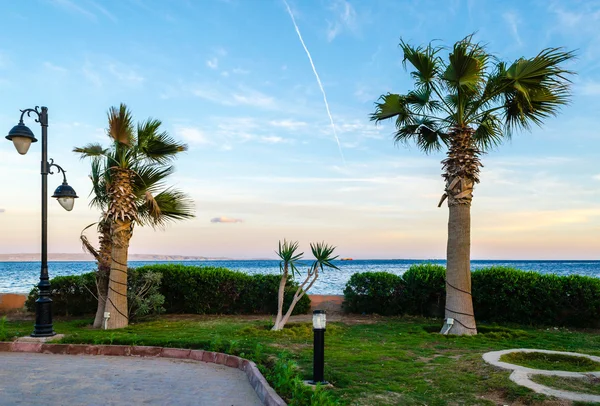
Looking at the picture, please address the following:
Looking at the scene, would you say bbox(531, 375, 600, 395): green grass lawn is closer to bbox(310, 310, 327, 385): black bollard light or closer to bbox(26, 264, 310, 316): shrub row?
bbox(310, 310, 327, 385): black bollard light

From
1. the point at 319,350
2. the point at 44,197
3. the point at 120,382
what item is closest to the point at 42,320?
the point at 44,197

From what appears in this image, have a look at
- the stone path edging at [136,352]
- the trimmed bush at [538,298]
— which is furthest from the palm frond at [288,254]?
the trimmed bush at [538,298]

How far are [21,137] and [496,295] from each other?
441 inches

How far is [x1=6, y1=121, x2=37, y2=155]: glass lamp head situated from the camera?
8.70 metres

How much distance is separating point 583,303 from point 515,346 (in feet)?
13.1

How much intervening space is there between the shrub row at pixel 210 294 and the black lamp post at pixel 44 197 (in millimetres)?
4158

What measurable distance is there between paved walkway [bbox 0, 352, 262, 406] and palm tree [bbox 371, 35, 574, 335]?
19.0 feet

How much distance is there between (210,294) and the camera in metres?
13.8

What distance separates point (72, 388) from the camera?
18.4ft

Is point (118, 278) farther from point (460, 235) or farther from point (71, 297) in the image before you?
point (460, 235)

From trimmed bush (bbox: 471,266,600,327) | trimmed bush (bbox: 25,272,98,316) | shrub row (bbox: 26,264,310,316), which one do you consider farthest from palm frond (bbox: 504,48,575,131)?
trimmed bush (bbox: 25,272,98,316)

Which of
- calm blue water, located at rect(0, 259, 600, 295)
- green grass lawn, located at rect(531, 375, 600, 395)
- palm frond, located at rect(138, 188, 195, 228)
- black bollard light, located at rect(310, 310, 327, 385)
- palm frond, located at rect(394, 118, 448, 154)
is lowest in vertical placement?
calm blue water, located at rect(0, 259, 600, 295)

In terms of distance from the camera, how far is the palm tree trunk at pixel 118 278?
10977 mm

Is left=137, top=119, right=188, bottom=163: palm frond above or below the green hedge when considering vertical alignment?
above
